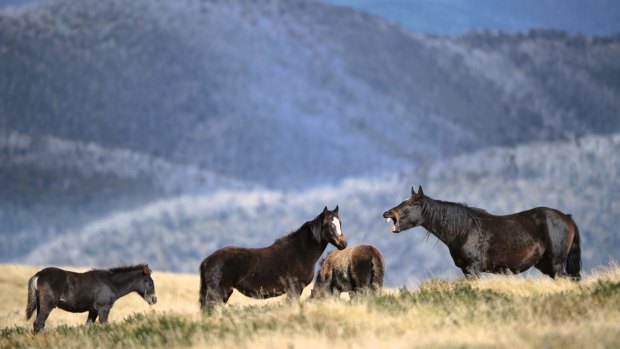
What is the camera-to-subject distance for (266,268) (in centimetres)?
1942

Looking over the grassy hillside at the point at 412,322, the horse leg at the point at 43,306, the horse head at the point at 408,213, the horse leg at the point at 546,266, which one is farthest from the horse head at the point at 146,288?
the horse leg at the point at 546,266

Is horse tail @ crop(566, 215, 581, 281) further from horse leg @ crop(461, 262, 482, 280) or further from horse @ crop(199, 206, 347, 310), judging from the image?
horse @ crop(199, 206, 347, 310)

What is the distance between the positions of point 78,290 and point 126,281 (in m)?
1.17

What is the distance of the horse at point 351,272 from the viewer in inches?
787

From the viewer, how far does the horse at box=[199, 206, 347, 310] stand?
19.3 m

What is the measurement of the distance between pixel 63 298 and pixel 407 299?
6898 mm

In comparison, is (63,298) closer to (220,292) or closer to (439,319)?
(220,292)

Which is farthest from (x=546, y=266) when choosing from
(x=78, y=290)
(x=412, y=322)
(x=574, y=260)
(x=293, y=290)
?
(x=78, y=290)

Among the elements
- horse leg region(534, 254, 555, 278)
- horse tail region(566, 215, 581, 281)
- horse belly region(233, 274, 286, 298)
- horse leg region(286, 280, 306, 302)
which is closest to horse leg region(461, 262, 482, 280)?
horse leg region(534, 254, 555, 278)

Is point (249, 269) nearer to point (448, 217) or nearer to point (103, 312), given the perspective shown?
point (103, 312)

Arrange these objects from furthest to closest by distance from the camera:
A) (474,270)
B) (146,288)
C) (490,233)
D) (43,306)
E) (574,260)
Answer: (146,288) < (574,260) < (43,306) < (490,233) < (474,270)

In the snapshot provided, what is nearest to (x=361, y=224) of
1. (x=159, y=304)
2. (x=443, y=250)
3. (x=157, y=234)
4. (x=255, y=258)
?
(x=443, y=250)

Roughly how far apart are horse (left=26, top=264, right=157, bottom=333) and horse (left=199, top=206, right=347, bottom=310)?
263 centimetres

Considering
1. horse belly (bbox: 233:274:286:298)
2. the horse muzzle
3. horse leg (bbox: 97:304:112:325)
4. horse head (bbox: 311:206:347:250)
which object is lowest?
horse leg (bbox: 97:304:112:325)
